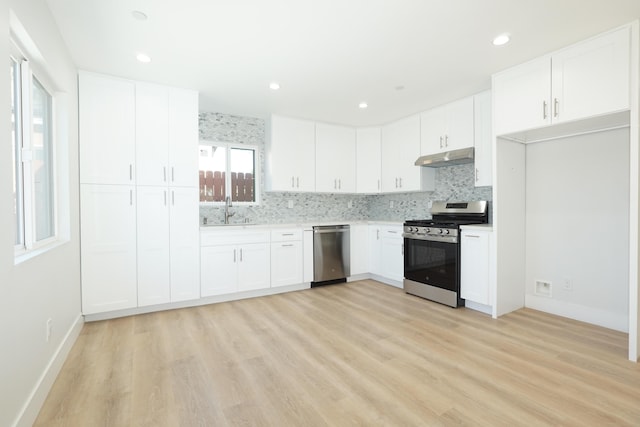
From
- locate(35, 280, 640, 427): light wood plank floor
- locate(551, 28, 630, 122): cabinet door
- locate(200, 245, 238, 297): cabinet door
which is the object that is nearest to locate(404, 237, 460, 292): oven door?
locate(35, 280, 640, 427): light wood plank floor

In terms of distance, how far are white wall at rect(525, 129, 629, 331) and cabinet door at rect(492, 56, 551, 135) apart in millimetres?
697

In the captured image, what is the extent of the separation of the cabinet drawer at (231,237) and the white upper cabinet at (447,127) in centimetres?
259

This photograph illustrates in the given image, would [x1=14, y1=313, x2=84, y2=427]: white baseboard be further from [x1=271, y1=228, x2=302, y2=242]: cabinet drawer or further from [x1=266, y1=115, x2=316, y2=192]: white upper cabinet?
[x1=266, y1=115, x2=316, y2=192]: white upper cabinet

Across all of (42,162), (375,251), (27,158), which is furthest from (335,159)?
(27,158)

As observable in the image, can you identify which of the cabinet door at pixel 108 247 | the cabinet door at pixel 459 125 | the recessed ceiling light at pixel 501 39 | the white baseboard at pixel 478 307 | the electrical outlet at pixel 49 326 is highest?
the recessed ceiling light at pixel 501 39

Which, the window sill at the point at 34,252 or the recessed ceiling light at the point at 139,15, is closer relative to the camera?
the window sill at the point at 34,252

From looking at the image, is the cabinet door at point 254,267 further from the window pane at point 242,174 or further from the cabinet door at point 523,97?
the cabinet door at point 523,97

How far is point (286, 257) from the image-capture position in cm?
430

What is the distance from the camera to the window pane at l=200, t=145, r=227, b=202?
14.4 ft

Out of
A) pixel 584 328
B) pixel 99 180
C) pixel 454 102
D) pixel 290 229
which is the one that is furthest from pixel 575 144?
pixel 99 180

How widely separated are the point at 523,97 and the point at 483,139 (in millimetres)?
680

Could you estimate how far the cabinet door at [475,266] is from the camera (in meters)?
3.32

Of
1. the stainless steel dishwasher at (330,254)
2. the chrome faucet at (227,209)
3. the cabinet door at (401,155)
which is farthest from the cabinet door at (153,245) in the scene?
the cabinet door at (401,155)

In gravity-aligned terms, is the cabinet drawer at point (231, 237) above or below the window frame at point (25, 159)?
below
